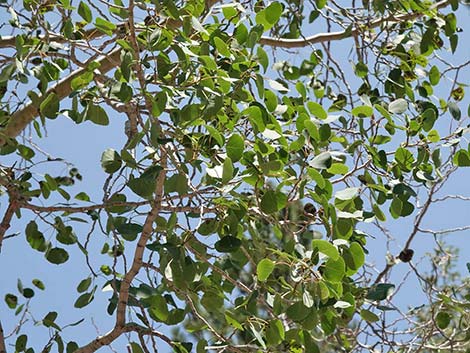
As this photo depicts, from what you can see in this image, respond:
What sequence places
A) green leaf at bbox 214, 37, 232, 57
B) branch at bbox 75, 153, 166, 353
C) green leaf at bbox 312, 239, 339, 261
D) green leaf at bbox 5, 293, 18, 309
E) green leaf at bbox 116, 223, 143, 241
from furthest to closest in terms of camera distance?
green leaf at bbox 5, 293, 18, 309, branch at bbox 75, 153, 166, 353, green leaf at bbox 116, 223, 143, 241, green leaf at bbox 214, 37, 232, 57, green leaf at bbox 312, 239, 339, 261

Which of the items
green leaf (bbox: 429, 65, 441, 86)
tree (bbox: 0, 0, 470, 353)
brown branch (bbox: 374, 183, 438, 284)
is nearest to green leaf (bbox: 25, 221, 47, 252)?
tree (bbox: 0, 0, 470, 353)

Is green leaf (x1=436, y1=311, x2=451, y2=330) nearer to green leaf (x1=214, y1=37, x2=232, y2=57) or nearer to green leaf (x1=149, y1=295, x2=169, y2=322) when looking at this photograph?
green leaf (x1=149, y1=295, x2=169, y2=322)

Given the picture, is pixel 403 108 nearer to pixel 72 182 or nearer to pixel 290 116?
pixel 290 116

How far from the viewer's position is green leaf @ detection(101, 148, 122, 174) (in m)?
1.63

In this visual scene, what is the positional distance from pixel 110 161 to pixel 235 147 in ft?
0.88

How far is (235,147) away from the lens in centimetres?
150

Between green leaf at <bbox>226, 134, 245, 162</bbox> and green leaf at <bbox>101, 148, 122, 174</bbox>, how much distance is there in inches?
9.6

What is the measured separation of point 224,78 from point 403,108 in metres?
0.39

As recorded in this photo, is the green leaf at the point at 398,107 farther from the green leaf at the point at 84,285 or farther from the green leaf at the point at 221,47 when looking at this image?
the green leaf at the point at 84,285

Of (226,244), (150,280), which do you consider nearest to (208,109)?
(226,244)

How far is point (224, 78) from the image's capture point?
152cm

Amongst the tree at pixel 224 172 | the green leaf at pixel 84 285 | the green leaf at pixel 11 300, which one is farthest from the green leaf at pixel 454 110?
the green leaf at pixel 11 300

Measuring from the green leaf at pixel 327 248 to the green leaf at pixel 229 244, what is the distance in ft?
0.69

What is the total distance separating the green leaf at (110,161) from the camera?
1.63 m
